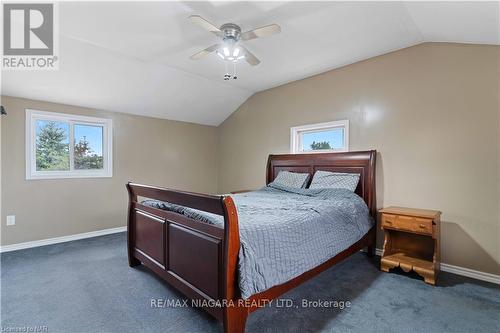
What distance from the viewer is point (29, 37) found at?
2.61 meters

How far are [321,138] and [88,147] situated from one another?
3931 mm

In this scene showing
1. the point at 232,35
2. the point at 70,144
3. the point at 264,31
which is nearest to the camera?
the point at 264,31

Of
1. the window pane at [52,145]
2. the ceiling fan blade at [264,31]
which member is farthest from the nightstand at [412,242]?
the window pane at [52,145]

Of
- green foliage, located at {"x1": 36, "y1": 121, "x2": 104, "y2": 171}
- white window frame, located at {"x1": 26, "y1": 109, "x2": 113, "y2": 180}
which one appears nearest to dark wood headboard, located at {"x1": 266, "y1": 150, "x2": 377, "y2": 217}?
white window frame, located at {"x1": 26, "y1": 109, "x2": 113, "y2": 180}

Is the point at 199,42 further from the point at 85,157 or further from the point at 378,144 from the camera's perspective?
the point at 85,157

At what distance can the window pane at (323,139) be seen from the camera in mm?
3763

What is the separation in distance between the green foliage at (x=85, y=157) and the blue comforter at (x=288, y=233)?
229 centimetres

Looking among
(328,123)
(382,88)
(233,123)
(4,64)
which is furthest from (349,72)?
(4,64)

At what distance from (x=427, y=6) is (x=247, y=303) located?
112 inches

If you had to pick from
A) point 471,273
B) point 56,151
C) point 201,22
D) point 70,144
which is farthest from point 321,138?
point 56,151

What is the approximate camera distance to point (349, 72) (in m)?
3.54

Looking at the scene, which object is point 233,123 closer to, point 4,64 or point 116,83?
point 116,83

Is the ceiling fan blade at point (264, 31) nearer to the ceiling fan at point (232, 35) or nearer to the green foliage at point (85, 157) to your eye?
the ceiling fan at point (232, 35)

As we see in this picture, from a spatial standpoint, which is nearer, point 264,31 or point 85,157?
point 264,31
